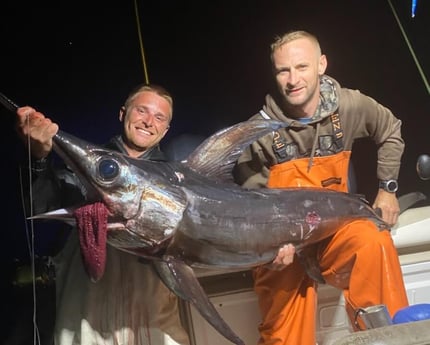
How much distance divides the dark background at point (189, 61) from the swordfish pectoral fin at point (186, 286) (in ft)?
3.88

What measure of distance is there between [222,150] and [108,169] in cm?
50

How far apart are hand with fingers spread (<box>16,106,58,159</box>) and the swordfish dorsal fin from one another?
0.51 metres

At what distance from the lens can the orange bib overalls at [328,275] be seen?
2084 mm

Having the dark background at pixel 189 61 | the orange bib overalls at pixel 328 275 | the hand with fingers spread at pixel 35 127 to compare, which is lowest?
the orange bib overalls at pixel 328 275

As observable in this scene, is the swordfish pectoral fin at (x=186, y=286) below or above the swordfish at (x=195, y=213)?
below

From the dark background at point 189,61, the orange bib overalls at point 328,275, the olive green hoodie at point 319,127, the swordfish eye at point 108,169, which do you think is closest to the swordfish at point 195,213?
the swordfish eye at point 108,169

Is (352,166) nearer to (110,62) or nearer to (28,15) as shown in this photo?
(110,62)

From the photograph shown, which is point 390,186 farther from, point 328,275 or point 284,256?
point 284,256

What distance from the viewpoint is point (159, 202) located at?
177 centimetres

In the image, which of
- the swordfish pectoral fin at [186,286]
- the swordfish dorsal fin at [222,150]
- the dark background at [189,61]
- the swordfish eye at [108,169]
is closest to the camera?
the swordfish eye at [108,169]

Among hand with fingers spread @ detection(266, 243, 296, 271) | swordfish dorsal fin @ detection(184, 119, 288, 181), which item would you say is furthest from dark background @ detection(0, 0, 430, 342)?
hand with fingers spread @ detection(266, 243, 296, 271)

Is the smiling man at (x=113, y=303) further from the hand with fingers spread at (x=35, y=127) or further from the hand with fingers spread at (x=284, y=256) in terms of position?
the hand with fingers spread at (x=284, y=256)

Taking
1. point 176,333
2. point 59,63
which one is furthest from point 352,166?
point 59,63

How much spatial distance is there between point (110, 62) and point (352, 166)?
4.95ft
